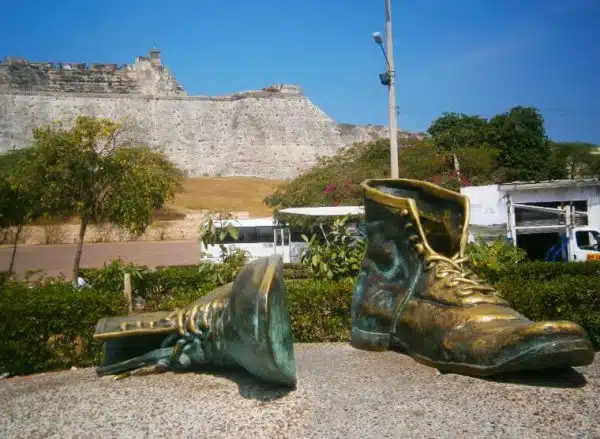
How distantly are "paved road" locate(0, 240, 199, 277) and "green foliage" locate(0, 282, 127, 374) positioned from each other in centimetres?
1295

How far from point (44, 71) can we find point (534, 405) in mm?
66812

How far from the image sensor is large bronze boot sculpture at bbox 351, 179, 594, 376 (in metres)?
3.08

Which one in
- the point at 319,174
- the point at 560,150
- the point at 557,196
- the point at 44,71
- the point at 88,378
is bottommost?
the point at 88,378

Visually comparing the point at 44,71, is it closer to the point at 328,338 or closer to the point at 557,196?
the point at 557,196

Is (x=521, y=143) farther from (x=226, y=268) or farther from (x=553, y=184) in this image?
(x=226, y=268)

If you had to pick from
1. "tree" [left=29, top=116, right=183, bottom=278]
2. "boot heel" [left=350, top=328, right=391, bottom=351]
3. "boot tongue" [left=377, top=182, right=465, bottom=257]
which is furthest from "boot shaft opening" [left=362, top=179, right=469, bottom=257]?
"tree" [left=29, top=116, right=183, bottom=278]

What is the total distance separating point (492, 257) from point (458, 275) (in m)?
4.27

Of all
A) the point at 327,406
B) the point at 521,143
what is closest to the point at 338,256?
the point at 327,406

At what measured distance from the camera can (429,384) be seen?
11.5 feet

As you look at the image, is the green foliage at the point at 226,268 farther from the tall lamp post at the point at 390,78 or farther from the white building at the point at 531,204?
the white building at the point at 531,204

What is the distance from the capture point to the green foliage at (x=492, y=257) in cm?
716

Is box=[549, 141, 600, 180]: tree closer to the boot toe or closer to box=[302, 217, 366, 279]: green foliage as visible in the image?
box=[302, 217, 366, 279]: green foliage

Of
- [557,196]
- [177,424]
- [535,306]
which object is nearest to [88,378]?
[177,424]

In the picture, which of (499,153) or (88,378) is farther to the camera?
(499,153)
